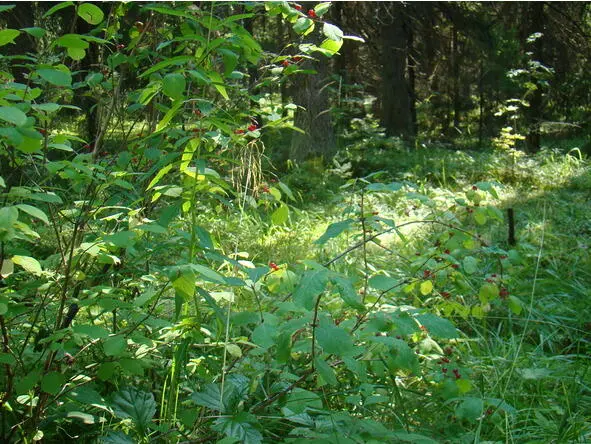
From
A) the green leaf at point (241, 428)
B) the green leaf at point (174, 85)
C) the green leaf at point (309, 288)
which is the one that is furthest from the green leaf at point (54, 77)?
the green leaf at point (241, 428)

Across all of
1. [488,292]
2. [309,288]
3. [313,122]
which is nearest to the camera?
[309,288]

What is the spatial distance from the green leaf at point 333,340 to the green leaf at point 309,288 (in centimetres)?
9

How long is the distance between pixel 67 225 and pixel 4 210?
2303 mm

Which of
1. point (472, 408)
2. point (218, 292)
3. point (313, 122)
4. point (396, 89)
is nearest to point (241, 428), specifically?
point (218, 292)

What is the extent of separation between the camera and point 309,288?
1.30m

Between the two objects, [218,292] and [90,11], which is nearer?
[90,11]

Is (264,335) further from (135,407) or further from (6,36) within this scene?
(6,36)

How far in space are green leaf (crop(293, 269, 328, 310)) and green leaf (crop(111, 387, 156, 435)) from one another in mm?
822

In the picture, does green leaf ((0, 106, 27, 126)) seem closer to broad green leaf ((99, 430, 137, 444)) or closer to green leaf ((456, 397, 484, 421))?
broad green leaf ((99, 430, 137, 444))

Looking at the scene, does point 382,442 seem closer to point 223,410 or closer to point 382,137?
point 223,410

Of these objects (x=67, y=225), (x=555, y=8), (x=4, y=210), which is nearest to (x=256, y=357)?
(x=4, y=210)

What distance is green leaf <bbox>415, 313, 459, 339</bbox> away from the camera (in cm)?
145

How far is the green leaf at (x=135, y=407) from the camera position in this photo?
71.8 inches

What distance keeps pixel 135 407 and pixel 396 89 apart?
12001 millimetres
